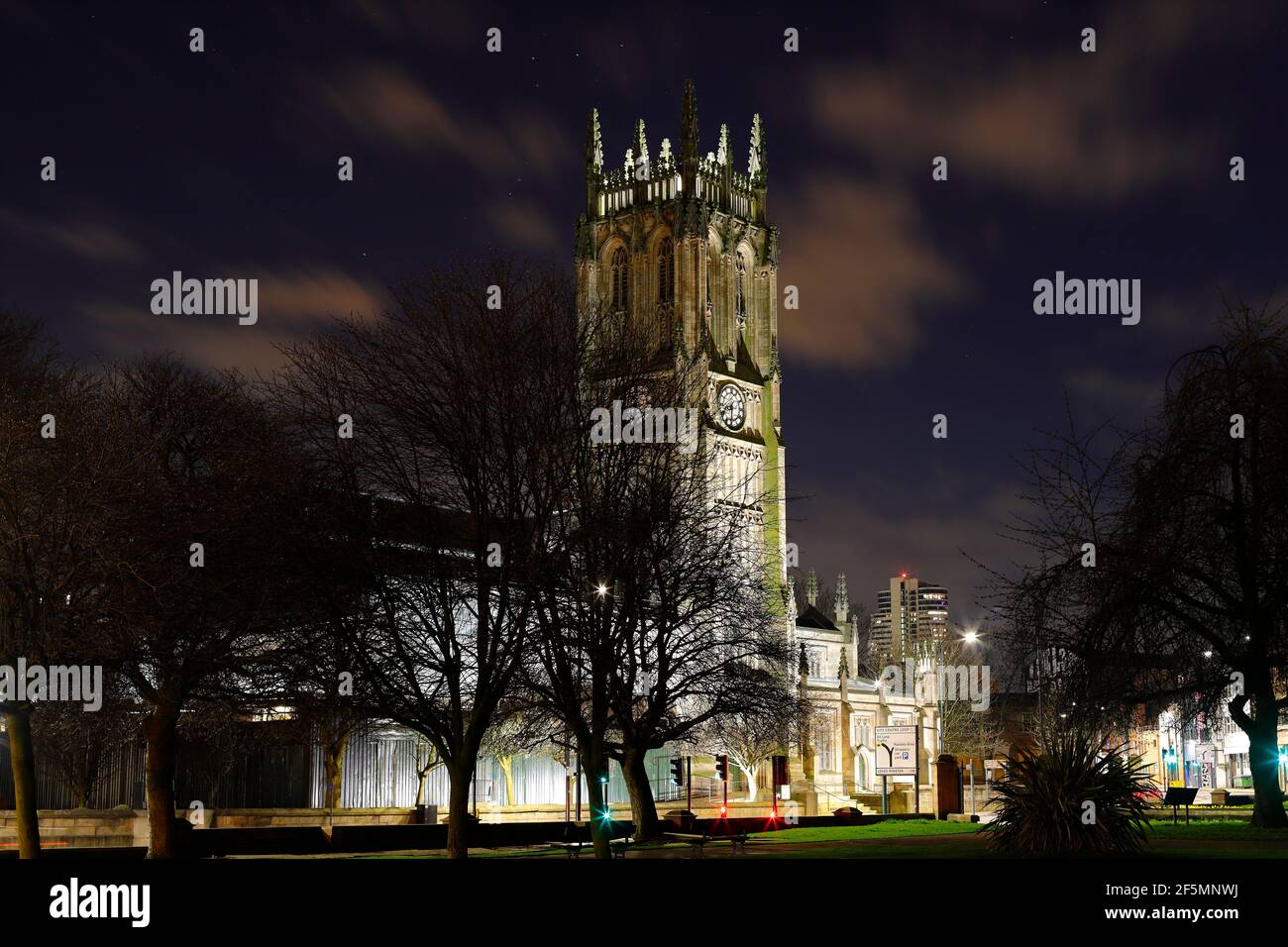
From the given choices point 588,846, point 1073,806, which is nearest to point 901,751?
point 588,846

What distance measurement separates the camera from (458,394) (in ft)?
103

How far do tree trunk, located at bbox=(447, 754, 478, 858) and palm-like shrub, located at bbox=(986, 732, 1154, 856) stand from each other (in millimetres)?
10842

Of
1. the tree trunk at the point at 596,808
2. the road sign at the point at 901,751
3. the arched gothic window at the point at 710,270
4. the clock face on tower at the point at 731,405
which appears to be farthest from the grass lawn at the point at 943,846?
the arched gothic window at the point at 710,270

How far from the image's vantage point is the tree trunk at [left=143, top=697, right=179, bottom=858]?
35281 millimetres

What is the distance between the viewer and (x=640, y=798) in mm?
43781

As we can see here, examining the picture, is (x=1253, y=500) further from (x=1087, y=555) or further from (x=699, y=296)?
(x=699, y=296)

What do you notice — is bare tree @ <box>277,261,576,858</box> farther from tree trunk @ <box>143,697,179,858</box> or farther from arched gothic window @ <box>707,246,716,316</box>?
arched gothic window @ <box>707,246,716,316</box>

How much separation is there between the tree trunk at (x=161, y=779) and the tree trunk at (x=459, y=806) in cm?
751

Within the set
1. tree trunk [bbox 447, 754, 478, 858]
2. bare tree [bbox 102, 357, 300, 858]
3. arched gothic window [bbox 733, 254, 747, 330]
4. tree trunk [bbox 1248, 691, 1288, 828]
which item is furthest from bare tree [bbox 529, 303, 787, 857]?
arched gothic window [bbox 733, 254, 747, 330]

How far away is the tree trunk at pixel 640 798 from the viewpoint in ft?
140

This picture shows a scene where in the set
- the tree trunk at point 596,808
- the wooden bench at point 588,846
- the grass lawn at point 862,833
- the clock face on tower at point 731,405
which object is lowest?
the grass lawn at point 862,833

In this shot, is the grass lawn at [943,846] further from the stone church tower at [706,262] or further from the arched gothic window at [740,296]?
the arched gothic window at [740,296]

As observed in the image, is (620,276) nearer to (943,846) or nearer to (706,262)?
(706,262)
